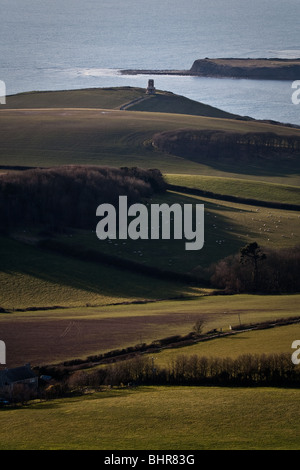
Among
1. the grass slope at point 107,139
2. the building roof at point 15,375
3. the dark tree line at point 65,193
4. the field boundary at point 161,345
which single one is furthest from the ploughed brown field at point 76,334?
the grass slope at point 107,139

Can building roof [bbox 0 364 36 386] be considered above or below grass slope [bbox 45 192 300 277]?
below

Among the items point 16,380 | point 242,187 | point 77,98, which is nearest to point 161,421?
point 16,380

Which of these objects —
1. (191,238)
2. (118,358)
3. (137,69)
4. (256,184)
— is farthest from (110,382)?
(137,69)

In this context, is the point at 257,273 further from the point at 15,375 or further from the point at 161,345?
the point at 15,375

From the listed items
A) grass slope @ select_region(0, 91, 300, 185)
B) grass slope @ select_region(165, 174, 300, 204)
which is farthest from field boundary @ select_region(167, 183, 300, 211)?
grass slope @ select_region(0, 91, 300, 185)

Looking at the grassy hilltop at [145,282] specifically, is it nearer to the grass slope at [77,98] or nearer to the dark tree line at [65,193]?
the dark tree line at [65,193]

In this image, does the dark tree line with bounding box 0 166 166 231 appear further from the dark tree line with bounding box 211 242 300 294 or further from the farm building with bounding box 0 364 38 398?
the farm building with bounding box 0 364 38 398
